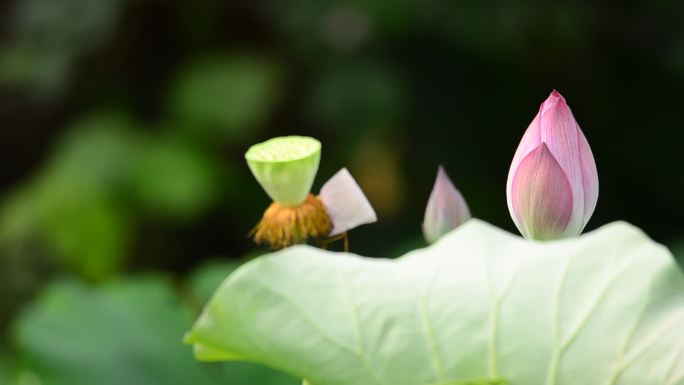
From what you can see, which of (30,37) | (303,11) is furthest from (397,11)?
(30,37)

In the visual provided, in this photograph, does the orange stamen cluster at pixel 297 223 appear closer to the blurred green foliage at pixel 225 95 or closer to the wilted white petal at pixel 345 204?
the wilted white petal at pixel 345 204

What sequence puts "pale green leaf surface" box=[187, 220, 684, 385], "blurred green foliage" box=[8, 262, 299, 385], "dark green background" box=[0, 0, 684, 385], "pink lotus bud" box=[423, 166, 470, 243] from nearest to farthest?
"pale green leaf surface" box=[187, 220, 684, 385] → "pink lotus bud" box=[423, 166, 470, 243] → "blurred green foliage" box=[8, 262, 299, 385] → "dark green background" box=[0, 0, 684, 385]

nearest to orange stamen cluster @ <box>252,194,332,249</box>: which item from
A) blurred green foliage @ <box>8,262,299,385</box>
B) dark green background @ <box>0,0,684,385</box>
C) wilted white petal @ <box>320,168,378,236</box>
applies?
wilted white petal @ <box>320,168,378,236</box>

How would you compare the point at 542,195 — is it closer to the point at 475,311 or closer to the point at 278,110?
the point at 475,311

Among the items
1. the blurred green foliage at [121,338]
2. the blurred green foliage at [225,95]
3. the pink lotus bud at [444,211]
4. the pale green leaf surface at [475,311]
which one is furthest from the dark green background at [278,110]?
the pale green leaf surface at [475,311]

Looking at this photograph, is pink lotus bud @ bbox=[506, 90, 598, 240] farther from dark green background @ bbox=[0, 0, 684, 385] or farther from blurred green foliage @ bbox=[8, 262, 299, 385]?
dark green background @ bbox=[0, 0, 684, 385]

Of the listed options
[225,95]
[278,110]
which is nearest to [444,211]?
[225,95]

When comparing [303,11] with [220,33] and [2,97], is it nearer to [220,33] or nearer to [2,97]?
[220,33]
